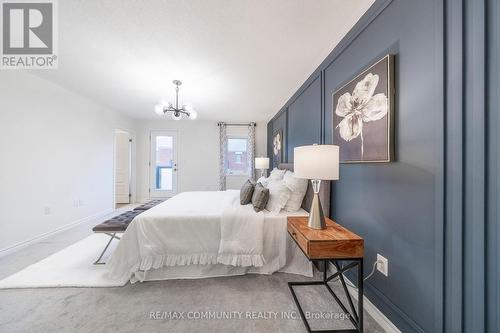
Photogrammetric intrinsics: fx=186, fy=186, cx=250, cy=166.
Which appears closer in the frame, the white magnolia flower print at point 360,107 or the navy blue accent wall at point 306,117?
the white magnolia flower print at point 360,107

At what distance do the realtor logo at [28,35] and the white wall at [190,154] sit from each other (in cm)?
314

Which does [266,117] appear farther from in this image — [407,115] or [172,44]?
[407,115]

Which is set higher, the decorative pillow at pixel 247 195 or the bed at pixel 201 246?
the decorative pillow at pixel 247 195

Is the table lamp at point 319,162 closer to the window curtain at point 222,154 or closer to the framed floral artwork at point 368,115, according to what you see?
the framed floral artwork at point 368,115

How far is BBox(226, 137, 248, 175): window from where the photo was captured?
582cm

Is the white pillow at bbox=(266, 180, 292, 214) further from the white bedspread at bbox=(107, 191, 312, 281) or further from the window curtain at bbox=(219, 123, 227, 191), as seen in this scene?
the window curtain at bbox=(219, 123, 227, 191)

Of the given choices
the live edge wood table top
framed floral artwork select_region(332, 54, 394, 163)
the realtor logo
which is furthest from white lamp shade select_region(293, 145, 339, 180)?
the realtor logo

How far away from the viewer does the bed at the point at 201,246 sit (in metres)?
1.85

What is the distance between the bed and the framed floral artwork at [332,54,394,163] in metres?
1.02

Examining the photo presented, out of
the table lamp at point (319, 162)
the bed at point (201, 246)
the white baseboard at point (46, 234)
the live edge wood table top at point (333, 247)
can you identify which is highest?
the table lamp at point (319, 162)

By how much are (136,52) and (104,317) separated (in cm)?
255

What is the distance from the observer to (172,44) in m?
1.96

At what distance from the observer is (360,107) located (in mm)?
1534

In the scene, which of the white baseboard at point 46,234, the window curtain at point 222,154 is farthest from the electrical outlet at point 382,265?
the window curtain at point 222,154
